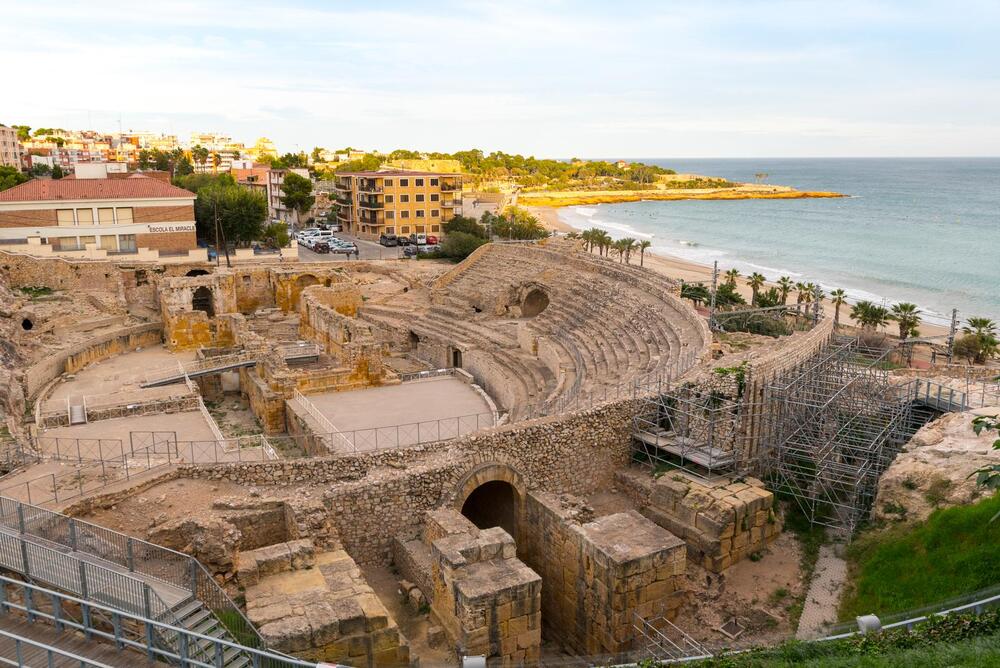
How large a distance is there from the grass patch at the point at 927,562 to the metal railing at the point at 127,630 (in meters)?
10.5

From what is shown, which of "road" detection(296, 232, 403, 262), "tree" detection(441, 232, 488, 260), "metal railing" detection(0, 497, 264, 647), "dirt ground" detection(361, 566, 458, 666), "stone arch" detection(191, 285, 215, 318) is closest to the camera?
"metal railing" detection(0, 497, 264, 647)

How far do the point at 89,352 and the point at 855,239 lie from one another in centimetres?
8347

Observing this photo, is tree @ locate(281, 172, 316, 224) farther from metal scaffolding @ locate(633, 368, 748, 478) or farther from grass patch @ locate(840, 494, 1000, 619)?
grass patch @ locate(840, 494, 1000, 619)

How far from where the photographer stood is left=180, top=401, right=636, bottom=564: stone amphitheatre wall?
15.5 meters

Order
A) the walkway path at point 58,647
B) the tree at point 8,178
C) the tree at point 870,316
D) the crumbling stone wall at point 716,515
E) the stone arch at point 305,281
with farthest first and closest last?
the tree at point 8,178, the stone arch at point 305,281, the tree at point 870,316, the crumbling stone wall at point 716,515, the walkway path at point 58,647

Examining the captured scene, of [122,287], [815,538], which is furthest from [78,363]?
[815,538]

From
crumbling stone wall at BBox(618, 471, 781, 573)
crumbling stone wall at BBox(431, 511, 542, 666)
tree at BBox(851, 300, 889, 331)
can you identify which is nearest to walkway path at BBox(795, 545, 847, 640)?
crumbling stone wall at BBox(618, 471, 781, 573)

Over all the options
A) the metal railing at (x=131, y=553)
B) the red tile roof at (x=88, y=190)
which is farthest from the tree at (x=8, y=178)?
the metal railing at (x=131, y=553)

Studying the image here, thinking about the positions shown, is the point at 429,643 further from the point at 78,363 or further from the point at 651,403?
the point at 78,363

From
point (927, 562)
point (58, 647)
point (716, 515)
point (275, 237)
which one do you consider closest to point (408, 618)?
point (58, 647)

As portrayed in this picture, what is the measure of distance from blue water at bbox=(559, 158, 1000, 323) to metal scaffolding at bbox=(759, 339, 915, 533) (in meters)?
33.1

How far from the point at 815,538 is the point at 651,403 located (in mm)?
4837

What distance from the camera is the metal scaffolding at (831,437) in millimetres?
17359

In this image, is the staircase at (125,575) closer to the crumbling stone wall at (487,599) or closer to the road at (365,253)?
the crumbling stone wall at (487,599)
